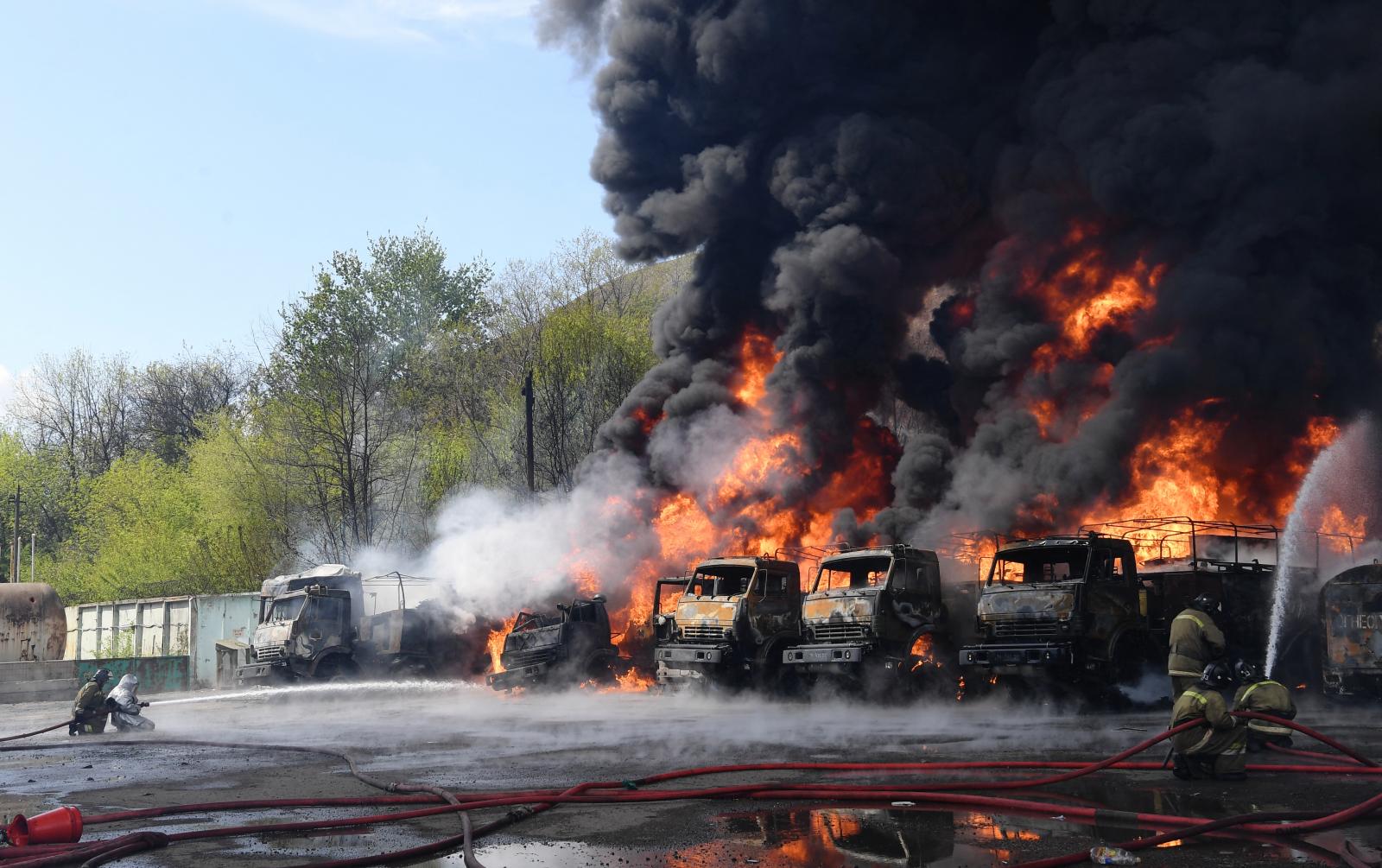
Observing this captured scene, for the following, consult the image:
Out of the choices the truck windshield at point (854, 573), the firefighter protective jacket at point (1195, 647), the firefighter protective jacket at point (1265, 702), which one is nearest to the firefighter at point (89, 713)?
the truck windshield at point (854, 573)

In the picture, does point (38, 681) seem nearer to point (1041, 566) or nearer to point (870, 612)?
point (870, 612)

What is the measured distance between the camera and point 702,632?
21453 mm

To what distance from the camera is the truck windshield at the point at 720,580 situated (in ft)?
71.6

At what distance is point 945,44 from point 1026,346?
9662 mm

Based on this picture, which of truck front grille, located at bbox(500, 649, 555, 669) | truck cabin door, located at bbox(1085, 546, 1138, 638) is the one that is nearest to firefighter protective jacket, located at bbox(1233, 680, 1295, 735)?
truck cabin door, located at bbox(1085, 546, 1138, 638)

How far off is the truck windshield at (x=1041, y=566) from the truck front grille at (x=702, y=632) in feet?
16.1

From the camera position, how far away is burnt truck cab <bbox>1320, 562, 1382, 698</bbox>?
56.1 feet

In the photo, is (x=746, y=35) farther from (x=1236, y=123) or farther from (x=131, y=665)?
(x=131, y=665)

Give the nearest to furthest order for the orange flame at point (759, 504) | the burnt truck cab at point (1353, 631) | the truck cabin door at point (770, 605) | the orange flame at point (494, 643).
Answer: the burnt truck cab at point (1353, 631) → the truck cabin door at point (770, 605) → the orange flame at point (494, 643) → the orange flame at point (759, 504)

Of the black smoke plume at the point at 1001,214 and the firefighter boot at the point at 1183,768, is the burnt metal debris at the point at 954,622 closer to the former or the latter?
the black smoke plume at the point at 1001,214

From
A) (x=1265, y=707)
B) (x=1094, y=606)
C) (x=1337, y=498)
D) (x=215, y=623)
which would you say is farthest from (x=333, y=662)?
(x=1337, y=498)

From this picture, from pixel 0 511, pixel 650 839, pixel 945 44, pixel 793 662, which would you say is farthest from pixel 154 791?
pixel 0 511

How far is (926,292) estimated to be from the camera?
32.8 m

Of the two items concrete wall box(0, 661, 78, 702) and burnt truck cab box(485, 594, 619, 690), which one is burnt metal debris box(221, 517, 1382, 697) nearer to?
burnt truck cab box(485, 594, 619, 690)
